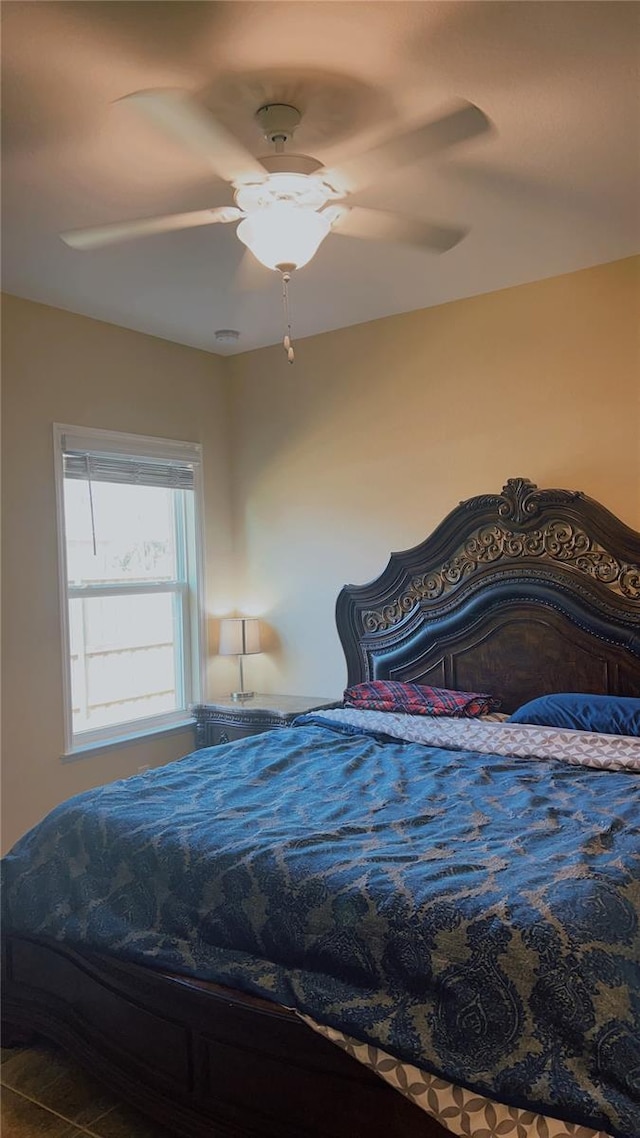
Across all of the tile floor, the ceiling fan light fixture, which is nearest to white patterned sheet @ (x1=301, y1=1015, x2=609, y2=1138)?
the tile floor

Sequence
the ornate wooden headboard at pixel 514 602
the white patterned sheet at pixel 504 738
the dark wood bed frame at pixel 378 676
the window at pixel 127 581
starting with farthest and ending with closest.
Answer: the window at pixel 127 581 < the ornate wooden headboard at pixel 514 602 < the white patterned sheet at pixel 504 738 < the dark wood bed frame at pixel 378 676

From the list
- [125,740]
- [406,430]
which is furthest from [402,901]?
[406,430]

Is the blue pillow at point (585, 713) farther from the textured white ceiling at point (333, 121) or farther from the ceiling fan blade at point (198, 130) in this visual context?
the ceiling fan blade at point (198, 130)

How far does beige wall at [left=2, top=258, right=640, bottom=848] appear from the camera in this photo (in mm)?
3504

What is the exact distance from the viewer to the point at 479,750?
3.07 meters

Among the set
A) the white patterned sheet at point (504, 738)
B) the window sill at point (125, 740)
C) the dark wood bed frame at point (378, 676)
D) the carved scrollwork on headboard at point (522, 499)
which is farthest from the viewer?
the window sill at point (125, 740)

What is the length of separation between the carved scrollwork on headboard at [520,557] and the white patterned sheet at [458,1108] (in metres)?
2.15

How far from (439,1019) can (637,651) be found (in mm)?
1995

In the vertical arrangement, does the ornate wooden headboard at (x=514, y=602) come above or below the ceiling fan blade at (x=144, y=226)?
below

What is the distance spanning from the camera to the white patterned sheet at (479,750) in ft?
4.90

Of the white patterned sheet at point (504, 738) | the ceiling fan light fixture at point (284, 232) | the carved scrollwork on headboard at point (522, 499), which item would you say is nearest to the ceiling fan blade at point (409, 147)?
the ceiling fan light fixture at point (284, 232)

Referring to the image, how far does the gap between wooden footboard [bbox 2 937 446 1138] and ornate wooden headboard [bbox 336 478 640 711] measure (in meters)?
2.03

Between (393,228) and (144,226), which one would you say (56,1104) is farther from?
(393,228)

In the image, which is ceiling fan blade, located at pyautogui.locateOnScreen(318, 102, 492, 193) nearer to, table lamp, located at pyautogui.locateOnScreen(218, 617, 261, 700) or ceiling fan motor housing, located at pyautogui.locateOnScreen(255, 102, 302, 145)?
ceiling fan motor housing, located at pyautogui.locateOnScreen(255, 102, 302, 145)
